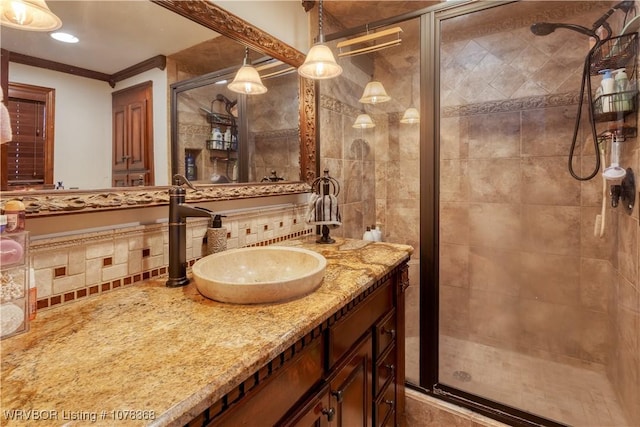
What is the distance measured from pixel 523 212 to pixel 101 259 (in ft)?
7.52

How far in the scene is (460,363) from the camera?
1978 millimetres

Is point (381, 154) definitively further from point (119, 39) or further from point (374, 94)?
point (119, 39)

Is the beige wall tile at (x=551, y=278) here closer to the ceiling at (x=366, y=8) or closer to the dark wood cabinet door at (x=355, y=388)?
the dark wood cabinet door at (x=355, y=388)

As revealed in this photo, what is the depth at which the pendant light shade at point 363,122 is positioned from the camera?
2.30 m

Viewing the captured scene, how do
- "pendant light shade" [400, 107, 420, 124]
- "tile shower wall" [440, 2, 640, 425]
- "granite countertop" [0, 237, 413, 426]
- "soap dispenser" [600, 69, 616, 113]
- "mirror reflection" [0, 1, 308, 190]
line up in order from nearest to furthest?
"granite countertop" [0, 237, 413, 426], "mirror reflection" [0, 1, 308, 190], "soap dispenser" [600, 69, 616, 113], "tile shower wall" [440, 2, 640, 425], "pendant light shade" [400, 107, 420, 124]

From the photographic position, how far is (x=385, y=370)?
1.24 metres

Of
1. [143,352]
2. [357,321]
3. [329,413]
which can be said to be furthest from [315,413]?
[143,352]

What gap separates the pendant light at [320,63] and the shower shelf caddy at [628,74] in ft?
4.03

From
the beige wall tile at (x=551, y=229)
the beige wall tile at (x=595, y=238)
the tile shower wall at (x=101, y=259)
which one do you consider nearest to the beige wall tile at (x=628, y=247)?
the beige wall tile at (x=595, y=238)

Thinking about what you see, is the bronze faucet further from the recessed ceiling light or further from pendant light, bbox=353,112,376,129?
pendant light, bbox=353,112,376,129

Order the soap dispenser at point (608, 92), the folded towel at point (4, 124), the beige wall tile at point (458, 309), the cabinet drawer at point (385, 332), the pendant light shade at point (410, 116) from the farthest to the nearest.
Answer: the pendant light shade at point (410, 116) < the beige wall tile at point (458, 309) < the soap dispenser at point (608, 92) < the cabinet drawer at point (385, 332) < the folded towel at point (4, 124)

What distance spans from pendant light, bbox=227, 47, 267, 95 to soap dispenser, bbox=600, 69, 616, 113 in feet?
5.25

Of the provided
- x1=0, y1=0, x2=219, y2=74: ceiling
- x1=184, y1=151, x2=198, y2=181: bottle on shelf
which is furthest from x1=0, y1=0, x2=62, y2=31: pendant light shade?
x1=184, y1=151, x2=198, y2=181: bottle on shelf

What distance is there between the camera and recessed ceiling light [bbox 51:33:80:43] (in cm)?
83
